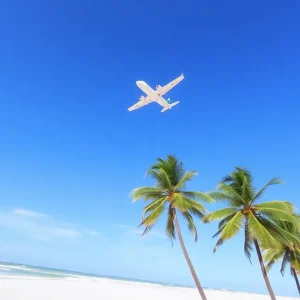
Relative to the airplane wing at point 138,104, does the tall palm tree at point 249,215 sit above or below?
below

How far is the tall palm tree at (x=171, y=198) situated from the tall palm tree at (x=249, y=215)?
1112 millimetres

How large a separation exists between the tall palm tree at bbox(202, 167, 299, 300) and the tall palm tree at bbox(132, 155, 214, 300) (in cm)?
111

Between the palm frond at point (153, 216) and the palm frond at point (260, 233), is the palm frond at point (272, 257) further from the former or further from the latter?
the palm frond at point (153, 216)

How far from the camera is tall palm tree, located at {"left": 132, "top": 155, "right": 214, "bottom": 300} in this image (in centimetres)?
1582

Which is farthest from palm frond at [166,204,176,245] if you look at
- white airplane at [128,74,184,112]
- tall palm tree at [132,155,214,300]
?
white airplane at [128,74,184,112]

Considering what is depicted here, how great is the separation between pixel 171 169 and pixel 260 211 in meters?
5.49

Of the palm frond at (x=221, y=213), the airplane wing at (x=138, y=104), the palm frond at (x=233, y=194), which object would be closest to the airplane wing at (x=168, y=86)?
the airplane wing at (x=138, y=104)

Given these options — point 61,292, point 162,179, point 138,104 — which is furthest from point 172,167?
point 61,292

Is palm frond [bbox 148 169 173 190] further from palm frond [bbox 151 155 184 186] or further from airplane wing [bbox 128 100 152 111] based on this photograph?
airplane wing [bbox 128 100 152 111]

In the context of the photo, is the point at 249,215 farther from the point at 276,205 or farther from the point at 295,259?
the point at 295,259

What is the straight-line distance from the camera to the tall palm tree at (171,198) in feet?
51.9

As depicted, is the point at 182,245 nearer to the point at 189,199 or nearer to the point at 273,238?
the point at 189,199

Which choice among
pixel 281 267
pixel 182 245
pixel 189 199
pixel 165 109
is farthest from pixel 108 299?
pixel 165 109

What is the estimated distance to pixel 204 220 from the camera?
1551cm
